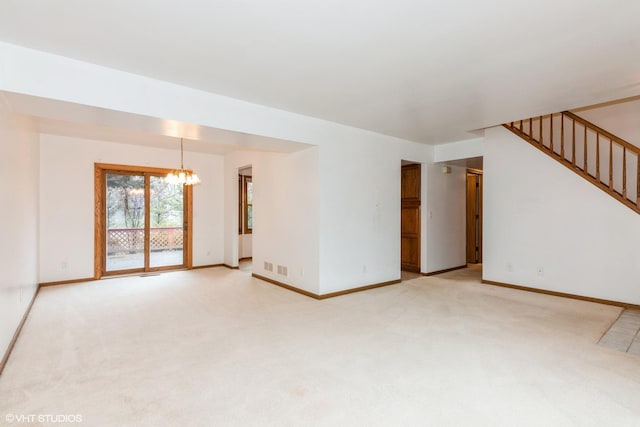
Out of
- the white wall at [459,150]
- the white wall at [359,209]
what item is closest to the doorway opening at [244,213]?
the white wall at [359,209]

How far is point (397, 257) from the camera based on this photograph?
5.75 m

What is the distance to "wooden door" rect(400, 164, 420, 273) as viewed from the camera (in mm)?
6543

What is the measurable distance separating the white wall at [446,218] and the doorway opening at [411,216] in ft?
0.72

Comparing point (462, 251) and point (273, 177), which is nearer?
point (273, 177)

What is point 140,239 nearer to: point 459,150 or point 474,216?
point 459,150

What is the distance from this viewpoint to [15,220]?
3.41 m

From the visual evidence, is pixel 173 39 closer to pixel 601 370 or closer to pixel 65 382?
pixel 65 382

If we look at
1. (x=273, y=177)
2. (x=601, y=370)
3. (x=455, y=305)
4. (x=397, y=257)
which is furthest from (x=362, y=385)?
(x=273, y=177)

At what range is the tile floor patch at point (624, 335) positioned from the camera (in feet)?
9.80

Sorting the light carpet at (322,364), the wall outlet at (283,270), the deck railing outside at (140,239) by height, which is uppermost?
the deck railing outside at (140,239)

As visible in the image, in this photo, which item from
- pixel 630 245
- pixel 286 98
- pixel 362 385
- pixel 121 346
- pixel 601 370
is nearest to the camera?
pixel 362 385

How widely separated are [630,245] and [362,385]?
14.0ft

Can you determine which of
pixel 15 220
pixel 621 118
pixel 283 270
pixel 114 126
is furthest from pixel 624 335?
pixel 15 220

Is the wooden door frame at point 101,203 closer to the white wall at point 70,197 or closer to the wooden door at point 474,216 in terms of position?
the white wall at point 70,197
